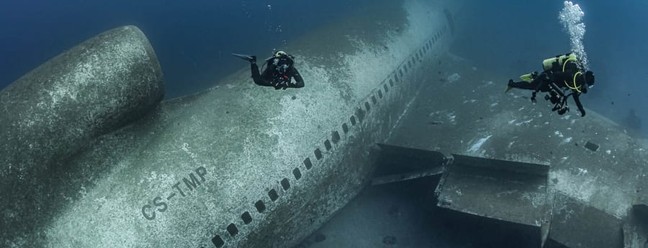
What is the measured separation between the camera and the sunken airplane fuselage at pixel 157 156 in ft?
31.8

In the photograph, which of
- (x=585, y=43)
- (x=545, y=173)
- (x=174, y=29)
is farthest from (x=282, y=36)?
(x=545, y=173)

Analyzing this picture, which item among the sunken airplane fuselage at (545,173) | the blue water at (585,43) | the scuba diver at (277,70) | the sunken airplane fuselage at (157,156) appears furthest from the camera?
the blue water at (585,43)

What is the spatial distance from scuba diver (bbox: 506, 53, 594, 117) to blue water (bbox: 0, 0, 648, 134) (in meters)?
30.0

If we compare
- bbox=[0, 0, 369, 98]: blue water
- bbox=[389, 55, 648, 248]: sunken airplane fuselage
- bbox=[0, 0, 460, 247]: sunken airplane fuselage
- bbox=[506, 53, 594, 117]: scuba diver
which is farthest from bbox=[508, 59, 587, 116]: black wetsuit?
bbox=[0, 0, 369, 98]: blue water

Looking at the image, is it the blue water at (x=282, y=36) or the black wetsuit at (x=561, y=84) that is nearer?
the black wetsuit at (x=561, y=84)

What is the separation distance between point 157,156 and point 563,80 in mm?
10052

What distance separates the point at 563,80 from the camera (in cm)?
872

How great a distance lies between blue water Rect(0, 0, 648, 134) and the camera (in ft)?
147

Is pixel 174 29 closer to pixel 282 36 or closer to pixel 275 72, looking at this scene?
pixel 282 36

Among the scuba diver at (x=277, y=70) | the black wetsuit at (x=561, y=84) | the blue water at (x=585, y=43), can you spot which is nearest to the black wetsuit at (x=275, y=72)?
the scuba diver at (x=277, y=70)

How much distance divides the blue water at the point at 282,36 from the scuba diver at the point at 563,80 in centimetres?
2998

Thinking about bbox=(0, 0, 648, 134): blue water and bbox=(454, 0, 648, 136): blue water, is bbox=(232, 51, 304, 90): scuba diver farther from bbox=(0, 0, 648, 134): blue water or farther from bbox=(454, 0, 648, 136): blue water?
bbox=(454, 0, 648, 136): blue water

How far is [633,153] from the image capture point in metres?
16.2

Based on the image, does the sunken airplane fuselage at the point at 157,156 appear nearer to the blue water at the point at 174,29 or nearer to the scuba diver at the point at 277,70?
the scuba diver at the point at 277,70
